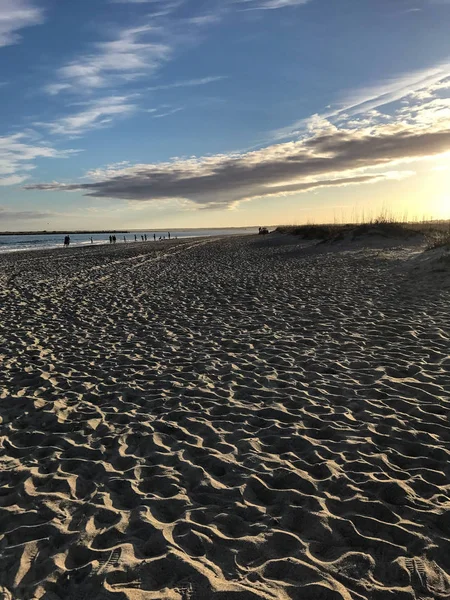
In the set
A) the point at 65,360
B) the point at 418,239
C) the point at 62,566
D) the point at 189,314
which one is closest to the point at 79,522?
the point at 62,566

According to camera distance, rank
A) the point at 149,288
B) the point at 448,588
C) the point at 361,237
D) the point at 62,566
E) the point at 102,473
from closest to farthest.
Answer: the point at 448,588 < the point at 62,566 < the point at 102,473 < the point at 149,288 < the point at 361,237

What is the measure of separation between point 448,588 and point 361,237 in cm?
3650

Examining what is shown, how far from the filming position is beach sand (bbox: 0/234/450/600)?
10.3 feet

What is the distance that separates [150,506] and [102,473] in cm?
84

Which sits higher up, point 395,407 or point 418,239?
point 418,239

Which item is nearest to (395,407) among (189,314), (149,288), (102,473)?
(102,473)

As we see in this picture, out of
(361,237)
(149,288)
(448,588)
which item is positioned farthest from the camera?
(361,237)

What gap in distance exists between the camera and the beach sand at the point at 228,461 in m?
3.14

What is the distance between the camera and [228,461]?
4629 millimetres

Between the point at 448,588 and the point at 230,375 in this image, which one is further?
the point at 230,375

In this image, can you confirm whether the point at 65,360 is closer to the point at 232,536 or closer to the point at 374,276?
the point at 232,536

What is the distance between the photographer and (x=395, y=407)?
580cm

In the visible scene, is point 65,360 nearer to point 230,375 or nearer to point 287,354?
point 230,375

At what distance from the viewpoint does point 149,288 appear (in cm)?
1791
